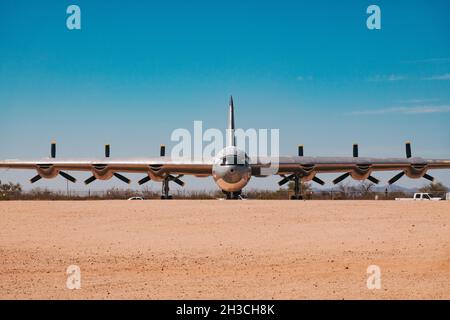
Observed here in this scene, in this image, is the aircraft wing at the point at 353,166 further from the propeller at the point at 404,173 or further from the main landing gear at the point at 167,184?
the main landing gear at the point at 167,184

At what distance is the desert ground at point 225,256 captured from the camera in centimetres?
1031

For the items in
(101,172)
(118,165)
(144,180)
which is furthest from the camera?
(144,180)

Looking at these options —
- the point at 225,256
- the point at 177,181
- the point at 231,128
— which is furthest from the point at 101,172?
the point at 225,256

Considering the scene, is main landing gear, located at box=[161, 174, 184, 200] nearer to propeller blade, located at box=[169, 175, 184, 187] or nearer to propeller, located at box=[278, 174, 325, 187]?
propeller blade, located at box=[169, 175, 184, 187]

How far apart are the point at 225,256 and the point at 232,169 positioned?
2791 centimetres

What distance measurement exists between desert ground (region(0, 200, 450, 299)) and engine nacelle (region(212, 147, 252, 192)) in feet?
60.7

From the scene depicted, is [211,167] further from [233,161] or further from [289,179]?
[289,179]

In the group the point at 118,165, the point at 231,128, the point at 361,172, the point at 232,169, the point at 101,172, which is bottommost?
the point at 361,172

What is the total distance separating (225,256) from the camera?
1402cm

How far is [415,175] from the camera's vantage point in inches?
2028

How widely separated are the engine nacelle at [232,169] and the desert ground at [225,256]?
1851cm

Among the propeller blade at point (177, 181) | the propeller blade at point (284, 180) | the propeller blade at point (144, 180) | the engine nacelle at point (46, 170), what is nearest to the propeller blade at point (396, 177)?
the propeller blade at point (284, 180)

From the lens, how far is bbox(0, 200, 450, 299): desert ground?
33.8ft
